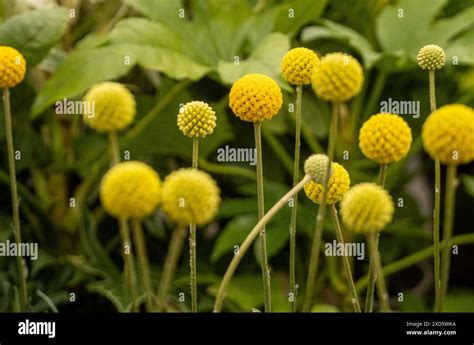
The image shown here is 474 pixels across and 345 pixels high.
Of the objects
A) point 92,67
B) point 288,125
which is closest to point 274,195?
point 288,125

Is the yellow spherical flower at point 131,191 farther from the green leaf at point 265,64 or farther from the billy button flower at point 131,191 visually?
the green leaf at point 265,64

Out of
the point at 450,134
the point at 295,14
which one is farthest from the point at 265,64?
the point at 450,134

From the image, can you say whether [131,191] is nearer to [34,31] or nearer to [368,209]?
[368,209]

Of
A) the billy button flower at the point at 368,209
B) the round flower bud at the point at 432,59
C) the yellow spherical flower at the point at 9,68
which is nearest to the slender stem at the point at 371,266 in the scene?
the billy button flower at the point at 368,209

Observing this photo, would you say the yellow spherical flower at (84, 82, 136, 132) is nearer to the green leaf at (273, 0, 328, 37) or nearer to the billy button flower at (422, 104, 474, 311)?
the billy button flower at (422, 104, 474, 311)

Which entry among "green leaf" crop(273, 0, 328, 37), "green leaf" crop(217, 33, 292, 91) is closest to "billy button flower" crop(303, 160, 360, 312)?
"green leaf" crop(217, 33, 292, 91)
